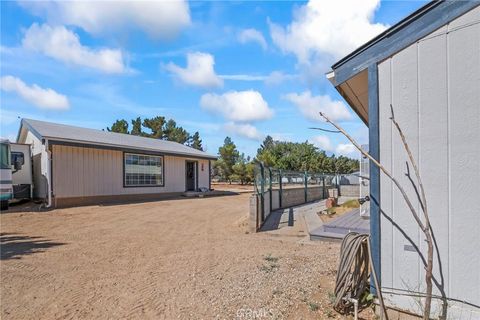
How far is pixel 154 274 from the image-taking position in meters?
4.73

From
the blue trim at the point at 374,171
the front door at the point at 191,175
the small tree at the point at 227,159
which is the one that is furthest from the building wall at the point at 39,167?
the small tree at the point at 227,159

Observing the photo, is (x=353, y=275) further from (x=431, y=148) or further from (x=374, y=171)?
(x=431, y=148)

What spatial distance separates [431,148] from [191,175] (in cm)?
1943

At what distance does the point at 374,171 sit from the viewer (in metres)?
3.39

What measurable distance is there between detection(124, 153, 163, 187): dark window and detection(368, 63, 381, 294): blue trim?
1456cm

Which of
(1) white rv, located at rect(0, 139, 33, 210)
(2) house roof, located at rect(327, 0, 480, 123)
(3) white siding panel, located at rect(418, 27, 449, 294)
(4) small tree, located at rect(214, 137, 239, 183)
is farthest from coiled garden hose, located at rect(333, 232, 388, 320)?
(4) small tree, located at rect(214, 137, 239, 183)

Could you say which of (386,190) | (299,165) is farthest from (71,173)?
(299,165)

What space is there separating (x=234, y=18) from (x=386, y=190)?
6409 millimetres

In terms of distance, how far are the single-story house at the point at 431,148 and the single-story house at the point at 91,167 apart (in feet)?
41.9

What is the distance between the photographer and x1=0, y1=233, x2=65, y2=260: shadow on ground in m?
5.99

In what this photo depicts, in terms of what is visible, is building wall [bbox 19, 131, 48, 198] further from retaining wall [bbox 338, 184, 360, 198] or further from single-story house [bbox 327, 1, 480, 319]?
retaining wall [bbox 338, 184, 360, 198]

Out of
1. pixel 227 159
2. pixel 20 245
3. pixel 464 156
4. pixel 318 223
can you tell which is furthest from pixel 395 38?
pixel 227 159

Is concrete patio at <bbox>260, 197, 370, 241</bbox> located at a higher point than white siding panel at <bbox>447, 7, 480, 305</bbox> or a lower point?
lower

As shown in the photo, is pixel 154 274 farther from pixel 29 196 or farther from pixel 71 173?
pixel 29 196
